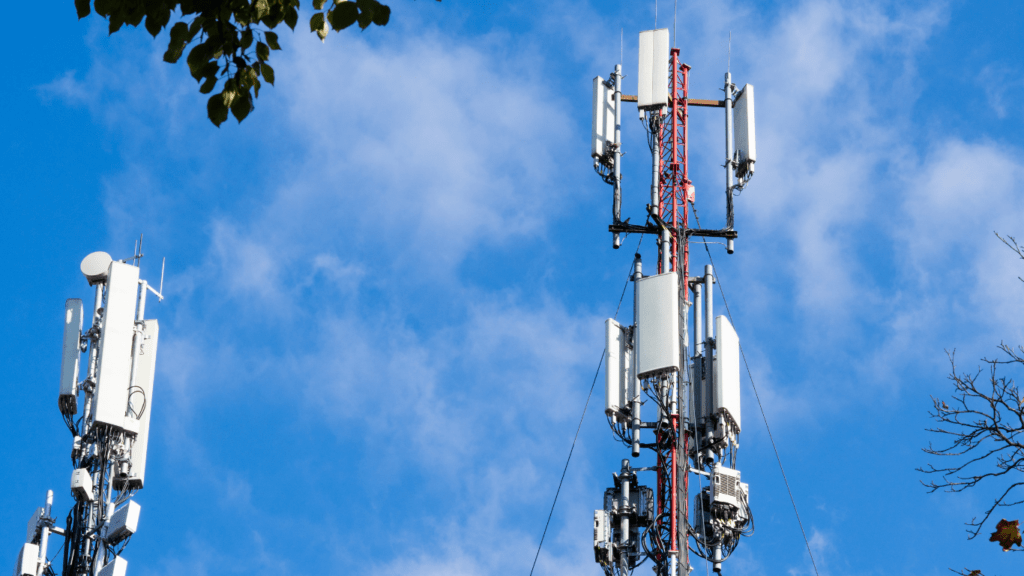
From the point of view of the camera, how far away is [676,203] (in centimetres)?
3819

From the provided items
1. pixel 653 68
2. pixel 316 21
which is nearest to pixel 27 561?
pixel 653 68

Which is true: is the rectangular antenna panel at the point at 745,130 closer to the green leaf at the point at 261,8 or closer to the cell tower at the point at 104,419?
the cell tower at the point at 104,419

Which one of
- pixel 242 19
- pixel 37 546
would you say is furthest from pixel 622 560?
pixel 242 19

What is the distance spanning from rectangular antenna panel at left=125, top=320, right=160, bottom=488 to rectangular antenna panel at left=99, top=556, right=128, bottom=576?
2633 mm

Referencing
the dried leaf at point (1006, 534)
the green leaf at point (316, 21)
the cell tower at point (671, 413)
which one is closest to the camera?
the dried leaf at point (1006, 534)

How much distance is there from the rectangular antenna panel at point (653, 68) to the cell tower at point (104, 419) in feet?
49.5

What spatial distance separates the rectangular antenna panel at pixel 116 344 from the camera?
3969cm

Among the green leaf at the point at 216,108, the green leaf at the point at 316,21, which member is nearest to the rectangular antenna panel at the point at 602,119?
the green leaf at the point at 316,21

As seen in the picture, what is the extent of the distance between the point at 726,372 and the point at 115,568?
633 inches

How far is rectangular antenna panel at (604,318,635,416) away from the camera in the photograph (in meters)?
34.9

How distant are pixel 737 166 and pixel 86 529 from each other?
64.3 ft

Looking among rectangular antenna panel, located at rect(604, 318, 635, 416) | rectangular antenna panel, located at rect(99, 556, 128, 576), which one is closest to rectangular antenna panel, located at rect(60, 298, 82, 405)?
rectangular antenna panel, located at rect(99, 556, 128, 576)

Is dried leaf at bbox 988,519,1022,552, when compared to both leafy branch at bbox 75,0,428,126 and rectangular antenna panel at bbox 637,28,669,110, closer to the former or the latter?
leafy branch at bbox 75,0,428,126

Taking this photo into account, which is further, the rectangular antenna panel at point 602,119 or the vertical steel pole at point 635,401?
the rectangular antenna panel at point 602,119
